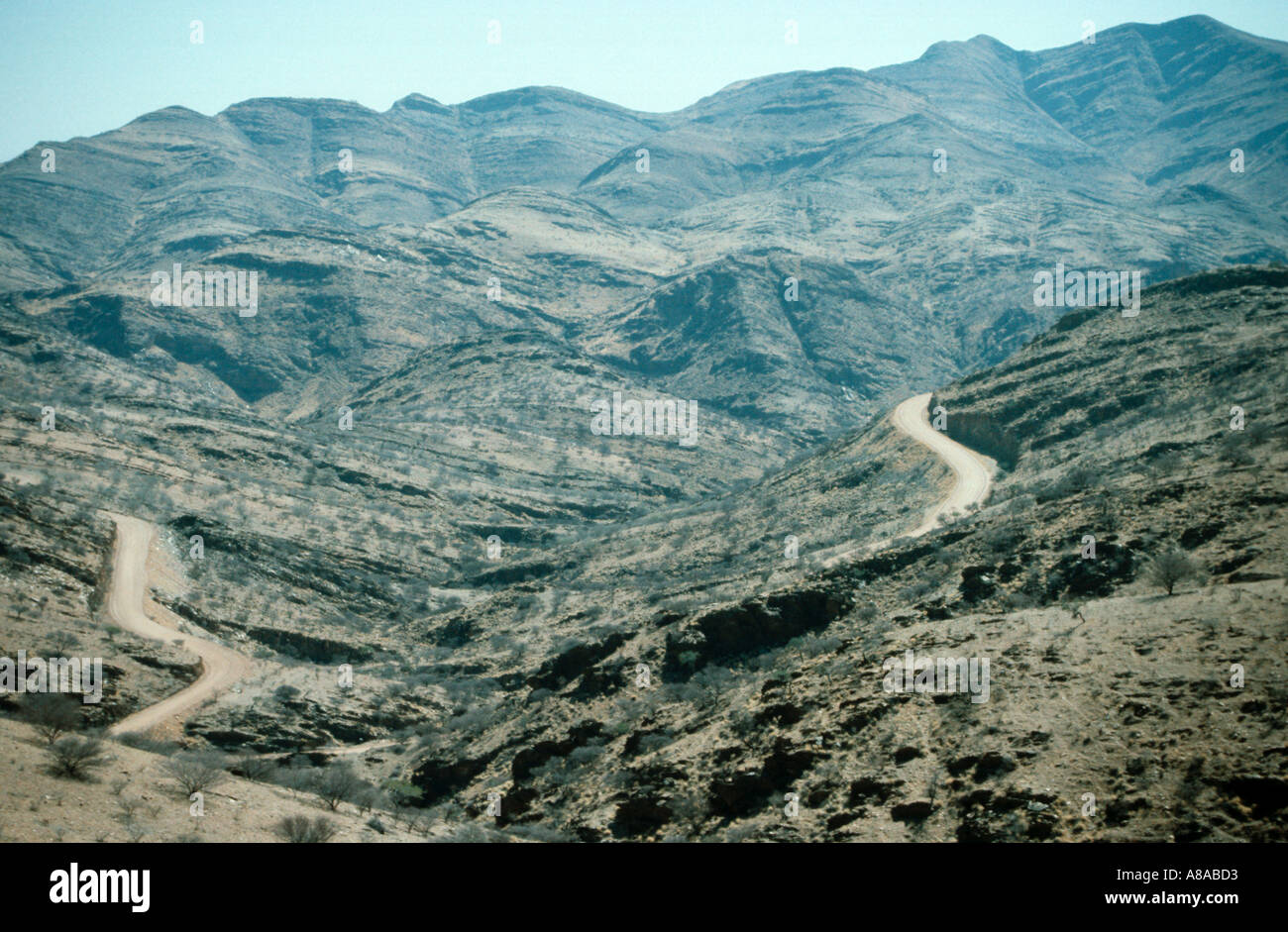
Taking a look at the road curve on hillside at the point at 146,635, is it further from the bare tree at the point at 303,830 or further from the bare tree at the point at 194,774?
the bare tree at the point at 303,830

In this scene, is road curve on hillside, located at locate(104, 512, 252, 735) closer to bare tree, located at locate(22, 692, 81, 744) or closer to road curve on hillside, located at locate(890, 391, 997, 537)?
bare tree, located at locate(22, 692, 81, 744)

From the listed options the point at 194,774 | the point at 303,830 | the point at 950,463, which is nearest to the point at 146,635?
the point at 194,774

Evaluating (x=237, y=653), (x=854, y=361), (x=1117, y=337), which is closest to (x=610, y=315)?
(x=854, y=361)

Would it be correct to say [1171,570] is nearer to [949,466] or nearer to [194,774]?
[194,774]

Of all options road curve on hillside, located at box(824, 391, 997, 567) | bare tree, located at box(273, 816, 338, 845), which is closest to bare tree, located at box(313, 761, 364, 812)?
bare tree, located at box(273, 816, 338, 845)
